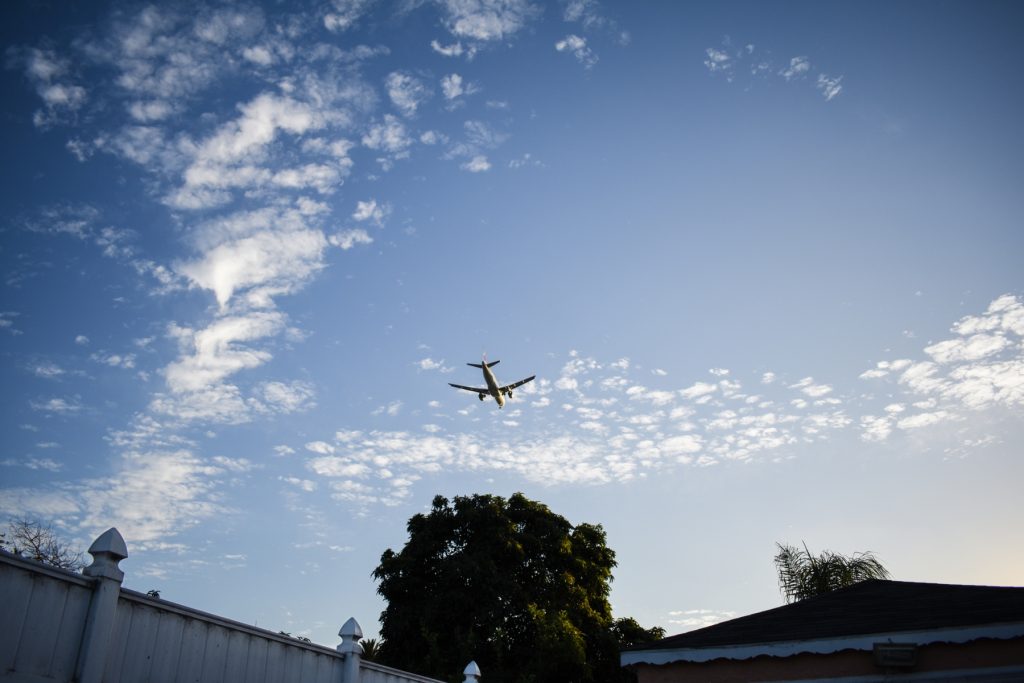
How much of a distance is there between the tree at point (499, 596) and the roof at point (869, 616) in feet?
50.5

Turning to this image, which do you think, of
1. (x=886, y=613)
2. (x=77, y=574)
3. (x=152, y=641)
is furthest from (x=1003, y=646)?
(x=77, y=574)

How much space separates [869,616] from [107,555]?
1188 centimetres

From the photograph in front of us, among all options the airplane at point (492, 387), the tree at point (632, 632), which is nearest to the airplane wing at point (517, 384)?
the airplane at point (492, 387)

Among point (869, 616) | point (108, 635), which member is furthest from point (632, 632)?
point (108, 635)

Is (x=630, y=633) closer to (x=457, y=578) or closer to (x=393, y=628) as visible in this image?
(x=457, y=578)

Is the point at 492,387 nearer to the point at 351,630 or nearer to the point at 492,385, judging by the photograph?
the point at 492,385

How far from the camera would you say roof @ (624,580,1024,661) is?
9961mm

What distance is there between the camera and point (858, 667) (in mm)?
9961

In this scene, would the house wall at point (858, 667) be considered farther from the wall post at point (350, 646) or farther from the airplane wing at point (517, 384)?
the airplane wing at point (517, 384)

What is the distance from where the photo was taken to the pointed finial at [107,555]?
19.2 ft

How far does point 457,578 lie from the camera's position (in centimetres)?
2897

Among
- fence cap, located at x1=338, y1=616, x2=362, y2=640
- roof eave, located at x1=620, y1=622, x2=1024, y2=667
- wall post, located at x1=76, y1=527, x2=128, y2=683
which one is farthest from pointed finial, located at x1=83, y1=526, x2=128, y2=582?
roof eave, located at x1=620, y1=622, x2=1024, y2=667

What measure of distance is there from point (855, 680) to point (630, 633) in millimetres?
23826

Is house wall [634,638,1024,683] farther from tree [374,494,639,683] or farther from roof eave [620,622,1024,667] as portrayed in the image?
tree [374,494,639,683]
